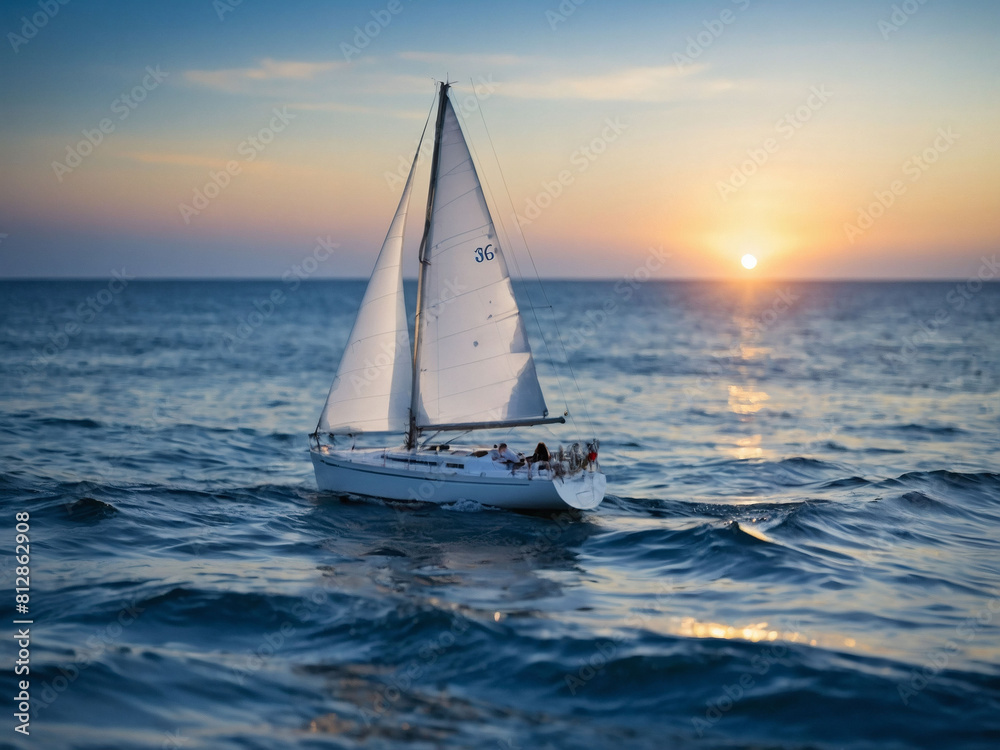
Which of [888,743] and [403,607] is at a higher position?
[403,607]

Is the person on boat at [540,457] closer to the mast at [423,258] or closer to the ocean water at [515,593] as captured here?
the ocean water at [515,593]

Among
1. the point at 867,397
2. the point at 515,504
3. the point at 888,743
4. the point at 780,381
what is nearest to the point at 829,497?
the point at 515,504

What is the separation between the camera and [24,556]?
903 inches

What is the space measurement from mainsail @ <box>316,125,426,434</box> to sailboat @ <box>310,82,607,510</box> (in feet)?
0.11

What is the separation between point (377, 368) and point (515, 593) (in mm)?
9918

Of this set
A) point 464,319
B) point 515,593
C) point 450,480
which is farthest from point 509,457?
point 515,593

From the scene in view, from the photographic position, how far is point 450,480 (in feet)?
88.8

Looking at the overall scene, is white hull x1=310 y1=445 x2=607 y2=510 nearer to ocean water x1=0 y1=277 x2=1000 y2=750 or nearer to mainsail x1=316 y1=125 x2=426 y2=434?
ocean water x1=0 y1=277 x2=1000 y2=750

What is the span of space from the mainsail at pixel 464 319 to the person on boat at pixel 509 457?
3.65ft

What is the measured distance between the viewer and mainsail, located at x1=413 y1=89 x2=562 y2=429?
87.0 ft

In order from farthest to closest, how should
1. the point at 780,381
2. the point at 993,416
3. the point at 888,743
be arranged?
the point at 780,381, the point at 993,416, the point at 888,743

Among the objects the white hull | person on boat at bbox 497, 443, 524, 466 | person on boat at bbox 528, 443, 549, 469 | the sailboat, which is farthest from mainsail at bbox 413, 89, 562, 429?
the white hull

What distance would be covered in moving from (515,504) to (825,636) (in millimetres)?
10741

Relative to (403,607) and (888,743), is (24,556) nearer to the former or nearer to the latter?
(403,607)
